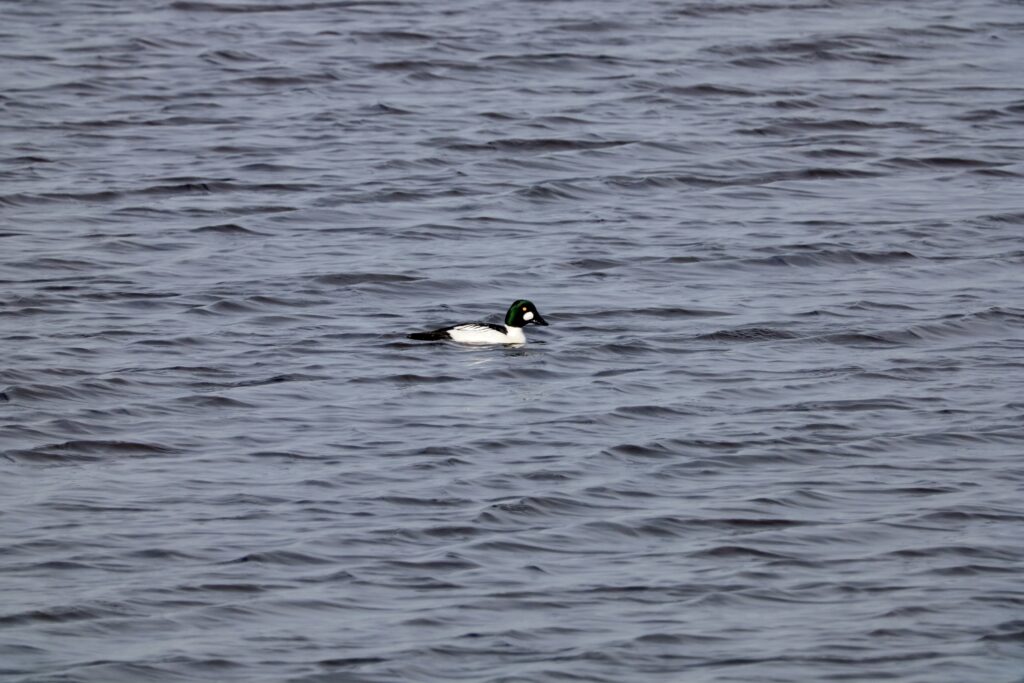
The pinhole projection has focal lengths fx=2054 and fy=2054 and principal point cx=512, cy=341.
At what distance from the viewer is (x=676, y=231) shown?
20.0m

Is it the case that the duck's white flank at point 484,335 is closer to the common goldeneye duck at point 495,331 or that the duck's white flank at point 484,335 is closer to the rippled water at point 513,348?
the common goldeneye duck at point 495,331

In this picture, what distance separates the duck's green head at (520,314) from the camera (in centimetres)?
1633

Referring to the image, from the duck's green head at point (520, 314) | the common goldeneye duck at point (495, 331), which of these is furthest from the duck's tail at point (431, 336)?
the duck's green head at point (520, 314)

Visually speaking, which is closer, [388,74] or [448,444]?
[448,444]

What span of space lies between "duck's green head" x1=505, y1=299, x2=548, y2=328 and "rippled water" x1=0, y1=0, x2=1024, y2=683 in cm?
25

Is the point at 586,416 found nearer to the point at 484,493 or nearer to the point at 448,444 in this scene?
the point at 448,444

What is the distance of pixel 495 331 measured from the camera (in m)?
16.3

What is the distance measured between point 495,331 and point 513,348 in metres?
0.31

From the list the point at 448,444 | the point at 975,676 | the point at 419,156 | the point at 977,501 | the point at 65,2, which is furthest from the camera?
the point at 65,2

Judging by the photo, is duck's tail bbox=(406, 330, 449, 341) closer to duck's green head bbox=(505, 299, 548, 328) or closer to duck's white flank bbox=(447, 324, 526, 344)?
duck's white flank bbox=(447, 324, 526, 344)

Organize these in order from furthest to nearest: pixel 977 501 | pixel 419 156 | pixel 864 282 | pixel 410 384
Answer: pixel 419 156 → pixel 864 282 → pixel 410 384 → pixel 977 501

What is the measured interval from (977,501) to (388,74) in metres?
15.6

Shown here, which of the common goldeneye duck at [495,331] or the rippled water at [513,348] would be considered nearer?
the rippled water at [513,348]

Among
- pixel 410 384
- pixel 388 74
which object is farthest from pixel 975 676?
pixel 388 74
